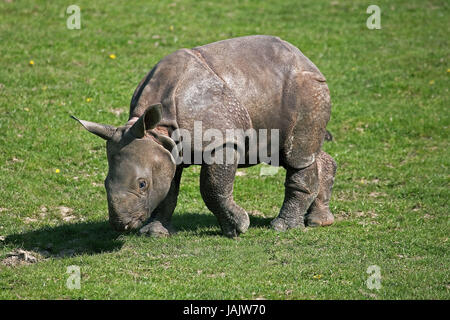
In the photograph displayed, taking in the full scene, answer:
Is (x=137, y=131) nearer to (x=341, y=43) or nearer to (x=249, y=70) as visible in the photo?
(x=249, y=70)

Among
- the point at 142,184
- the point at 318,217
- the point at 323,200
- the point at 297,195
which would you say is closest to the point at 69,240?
the point at 142,184

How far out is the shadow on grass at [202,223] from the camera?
10.8m

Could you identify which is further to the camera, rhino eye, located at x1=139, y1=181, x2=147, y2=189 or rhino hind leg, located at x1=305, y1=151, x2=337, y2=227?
rhino hind leg, located at x1=305, y1=151, x2=337, y2=227

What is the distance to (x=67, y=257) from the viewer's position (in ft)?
31.7

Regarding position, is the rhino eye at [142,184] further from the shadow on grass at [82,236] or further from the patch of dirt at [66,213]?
the patch of dirt at [66,213]

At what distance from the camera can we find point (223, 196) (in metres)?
9.85

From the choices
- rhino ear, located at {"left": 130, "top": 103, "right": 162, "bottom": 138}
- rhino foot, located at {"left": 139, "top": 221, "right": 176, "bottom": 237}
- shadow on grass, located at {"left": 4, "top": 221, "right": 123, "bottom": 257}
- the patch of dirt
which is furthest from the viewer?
the patch of dirt

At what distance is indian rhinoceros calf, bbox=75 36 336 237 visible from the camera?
9.14 metres

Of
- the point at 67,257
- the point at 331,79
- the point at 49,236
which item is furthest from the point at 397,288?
the point at 331,79

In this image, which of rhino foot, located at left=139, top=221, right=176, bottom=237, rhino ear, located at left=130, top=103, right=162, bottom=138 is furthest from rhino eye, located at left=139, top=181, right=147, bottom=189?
rhino foot, located at left=139, top=221, right=176, bottom=237

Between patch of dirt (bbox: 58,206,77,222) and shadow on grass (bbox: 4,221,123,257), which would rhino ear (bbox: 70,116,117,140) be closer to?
shadow on grass (bbox: 4,221,123,257)

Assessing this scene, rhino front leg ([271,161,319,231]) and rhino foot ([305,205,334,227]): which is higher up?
rhino front leg ([271,161,319,231])

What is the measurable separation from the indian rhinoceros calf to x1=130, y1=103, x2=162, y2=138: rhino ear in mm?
12

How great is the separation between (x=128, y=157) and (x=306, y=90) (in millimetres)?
2723
